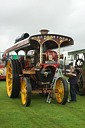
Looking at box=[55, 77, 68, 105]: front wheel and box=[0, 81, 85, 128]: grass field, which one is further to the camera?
box=[55, 77, 68, 105]: front wheel

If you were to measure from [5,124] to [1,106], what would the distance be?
1.52m

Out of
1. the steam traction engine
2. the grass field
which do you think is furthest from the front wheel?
the grass field

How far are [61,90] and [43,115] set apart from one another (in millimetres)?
1200

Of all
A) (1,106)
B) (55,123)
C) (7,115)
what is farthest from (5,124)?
(1,106)

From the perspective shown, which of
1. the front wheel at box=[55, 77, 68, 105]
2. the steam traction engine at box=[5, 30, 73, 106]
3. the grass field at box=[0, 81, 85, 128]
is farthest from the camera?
Answer: the steam traction engine at box=[5, 30, 73, 106]

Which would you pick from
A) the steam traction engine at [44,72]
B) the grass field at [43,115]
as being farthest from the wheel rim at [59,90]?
the grass field at [43,115]

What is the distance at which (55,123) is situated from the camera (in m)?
3.70

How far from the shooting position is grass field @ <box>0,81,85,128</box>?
3.63m

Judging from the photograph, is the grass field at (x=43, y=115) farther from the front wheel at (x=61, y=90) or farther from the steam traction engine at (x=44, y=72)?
the steam traction engine at (x=44, y=72)

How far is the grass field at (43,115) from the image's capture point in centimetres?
363

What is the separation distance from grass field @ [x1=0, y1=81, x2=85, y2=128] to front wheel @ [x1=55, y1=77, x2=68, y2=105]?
141 millimetres

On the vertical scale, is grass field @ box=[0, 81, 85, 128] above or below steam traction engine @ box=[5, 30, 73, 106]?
below

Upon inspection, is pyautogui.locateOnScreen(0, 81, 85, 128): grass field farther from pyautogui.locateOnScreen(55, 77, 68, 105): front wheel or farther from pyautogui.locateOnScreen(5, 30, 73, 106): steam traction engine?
pyautogui.locateOnScreen(5, 30, 73, 106): steam traction engine

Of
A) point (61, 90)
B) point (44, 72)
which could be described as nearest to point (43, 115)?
point (61, 90)
